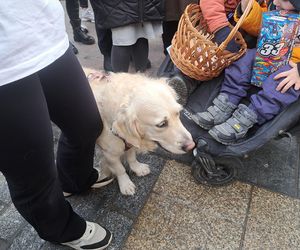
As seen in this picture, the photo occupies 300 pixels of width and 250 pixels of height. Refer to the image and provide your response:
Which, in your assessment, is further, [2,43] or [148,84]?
[148,84]

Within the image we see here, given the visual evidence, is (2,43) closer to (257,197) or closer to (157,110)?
(157,110)

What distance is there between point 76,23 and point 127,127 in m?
3.04

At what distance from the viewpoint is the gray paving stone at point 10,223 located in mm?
1956

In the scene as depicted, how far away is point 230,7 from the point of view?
2.33 metres

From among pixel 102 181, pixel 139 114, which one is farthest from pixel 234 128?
pixel 102 181

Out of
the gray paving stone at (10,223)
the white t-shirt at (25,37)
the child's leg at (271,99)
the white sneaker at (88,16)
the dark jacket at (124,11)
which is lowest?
the white sneaker at (88,16)

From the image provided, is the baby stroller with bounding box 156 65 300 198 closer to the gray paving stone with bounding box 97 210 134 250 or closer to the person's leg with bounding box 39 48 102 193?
the gray paving stone with bounding box 97 210 134 250

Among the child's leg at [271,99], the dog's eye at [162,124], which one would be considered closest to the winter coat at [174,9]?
the child's leg at [271,99]

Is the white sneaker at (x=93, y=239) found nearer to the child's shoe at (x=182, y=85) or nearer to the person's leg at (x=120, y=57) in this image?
the child's shoe at (x=182, y=85)

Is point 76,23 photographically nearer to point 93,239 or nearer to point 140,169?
point 140,169

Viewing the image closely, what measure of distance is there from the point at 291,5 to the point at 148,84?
1038 millimetres

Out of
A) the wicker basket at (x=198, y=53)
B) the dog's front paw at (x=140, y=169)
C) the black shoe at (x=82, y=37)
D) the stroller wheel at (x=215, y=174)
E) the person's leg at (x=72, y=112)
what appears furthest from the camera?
the black shoe at (x=82, y=37)

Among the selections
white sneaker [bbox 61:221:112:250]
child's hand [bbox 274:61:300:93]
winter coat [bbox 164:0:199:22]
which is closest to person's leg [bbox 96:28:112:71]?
winter coat [bbox 164:0:199:22]

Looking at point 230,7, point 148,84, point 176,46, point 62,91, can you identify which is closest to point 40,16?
point 62,91
